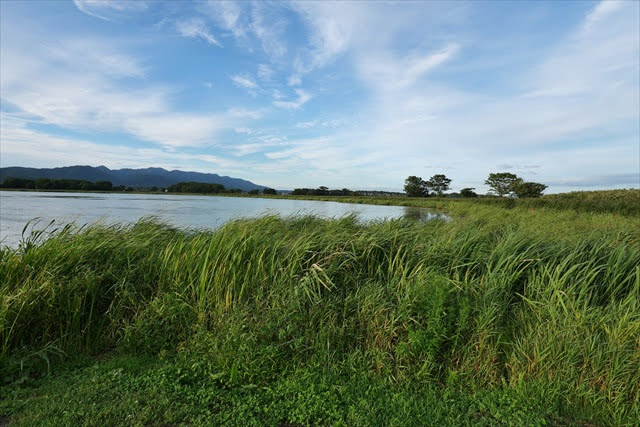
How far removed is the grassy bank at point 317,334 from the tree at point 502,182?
74.3 metres

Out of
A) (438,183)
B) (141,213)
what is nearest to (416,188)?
(438,183)

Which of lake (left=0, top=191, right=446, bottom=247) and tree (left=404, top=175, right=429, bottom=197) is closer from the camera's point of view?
lake (left=0, top=191, right=446, bottom=247)

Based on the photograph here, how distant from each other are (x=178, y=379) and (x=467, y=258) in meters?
3.80

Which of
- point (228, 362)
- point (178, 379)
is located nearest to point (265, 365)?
point (228, 362)

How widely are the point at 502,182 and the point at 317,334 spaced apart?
79.8m

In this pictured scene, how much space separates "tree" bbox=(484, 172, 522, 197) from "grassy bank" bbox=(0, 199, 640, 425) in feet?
244

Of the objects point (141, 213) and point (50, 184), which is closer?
point (141, 213)

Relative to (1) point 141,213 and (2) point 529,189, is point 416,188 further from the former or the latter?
(1) point 141,213

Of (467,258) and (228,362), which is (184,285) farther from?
(467,258)

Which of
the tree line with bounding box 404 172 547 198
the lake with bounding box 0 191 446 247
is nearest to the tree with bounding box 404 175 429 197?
the tree line with bounding box 404 172 547 198

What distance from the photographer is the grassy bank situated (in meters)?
2.72

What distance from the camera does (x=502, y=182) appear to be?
237 feet

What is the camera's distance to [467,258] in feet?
15.0

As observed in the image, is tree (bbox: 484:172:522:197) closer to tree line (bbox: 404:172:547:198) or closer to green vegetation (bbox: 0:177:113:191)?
tree line (bbox: 404:172:547:198)
